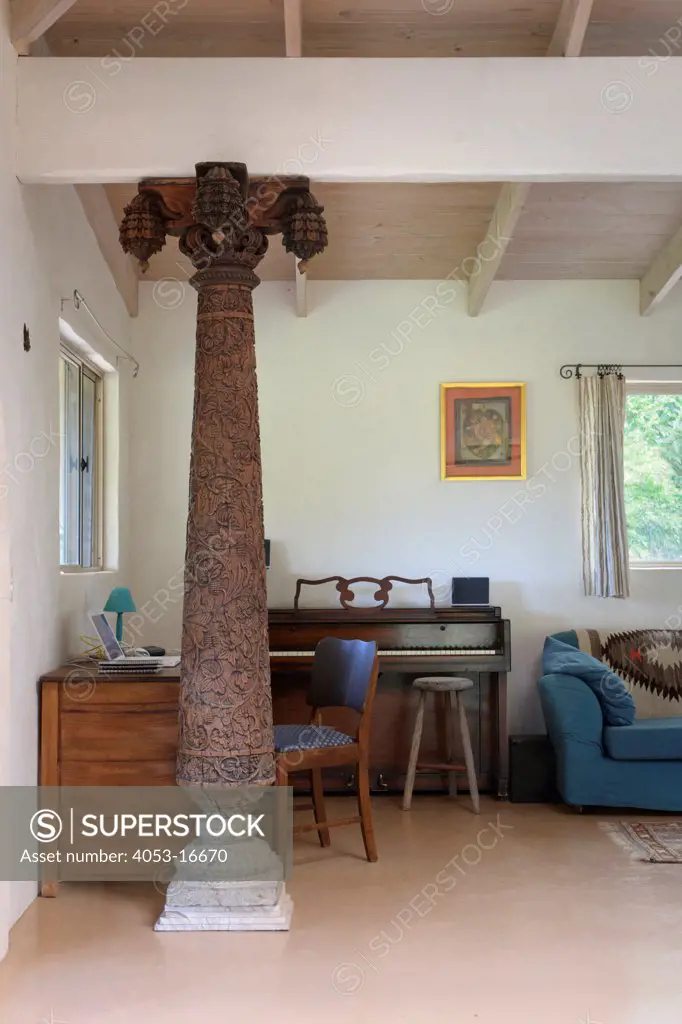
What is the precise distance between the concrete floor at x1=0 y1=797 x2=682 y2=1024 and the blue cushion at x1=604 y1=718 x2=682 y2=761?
2.41ft

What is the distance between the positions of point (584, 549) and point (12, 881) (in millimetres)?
3942

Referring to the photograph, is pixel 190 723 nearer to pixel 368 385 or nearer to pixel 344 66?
pixel 344 66

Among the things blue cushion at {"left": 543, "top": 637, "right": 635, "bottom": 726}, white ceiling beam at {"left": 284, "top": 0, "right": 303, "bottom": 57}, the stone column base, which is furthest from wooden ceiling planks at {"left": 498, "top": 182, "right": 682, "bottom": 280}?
the stone column base

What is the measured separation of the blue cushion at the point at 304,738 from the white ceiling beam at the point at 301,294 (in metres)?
2.68

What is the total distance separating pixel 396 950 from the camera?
3682 millimetres

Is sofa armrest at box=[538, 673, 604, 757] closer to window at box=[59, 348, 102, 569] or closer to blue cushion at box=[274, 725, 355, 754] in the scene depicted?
blue cushion at box=[274, 725, 355, 754]

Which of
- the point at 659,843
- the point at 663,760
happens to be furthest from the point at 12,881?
the point at 663,760

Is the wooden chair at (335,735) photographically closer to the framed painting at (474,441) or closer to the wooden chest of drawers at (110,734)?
the wooden chest of drawers at (110,734)

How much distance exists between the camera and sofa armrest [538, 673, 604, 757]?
5617 mm

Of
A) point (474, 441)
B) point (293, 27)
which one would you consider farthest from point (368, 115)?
point (474, 441)

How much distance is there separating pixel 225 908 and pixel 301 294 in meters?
3.69

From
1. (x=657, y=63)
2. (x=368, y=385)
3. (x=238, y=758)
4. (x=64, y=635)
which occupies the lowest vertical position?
(x=238, y=758)

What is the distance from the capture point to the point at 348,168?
4.21 m

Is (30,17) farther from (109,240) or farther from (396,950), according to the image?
(396,950)
